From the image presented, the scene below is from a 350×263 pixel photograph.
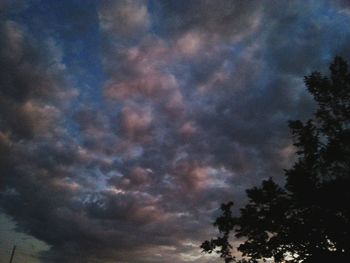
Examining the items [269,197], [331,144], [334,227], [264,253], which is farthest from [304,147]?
[264,253]

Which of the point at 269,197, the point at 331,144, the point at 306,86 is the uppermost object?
the point at 306,86

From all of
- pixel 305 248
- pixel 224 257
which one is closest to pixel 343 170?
pixel 305 248

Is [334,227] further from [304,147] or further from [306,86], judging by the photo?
[306,86]

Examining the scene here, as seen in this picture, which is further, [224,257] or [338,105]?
[224,257]

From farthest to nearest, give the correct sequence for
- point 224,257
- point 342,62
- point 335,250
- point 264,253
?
point 224,257 → point 342,62 → point 264,253 → point 335,250

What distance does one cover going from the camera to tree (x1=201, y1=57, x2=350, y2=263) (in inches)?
933

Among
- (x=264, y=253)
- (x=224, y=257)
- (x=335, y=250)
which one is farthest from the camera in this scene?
(x=224, y=257)

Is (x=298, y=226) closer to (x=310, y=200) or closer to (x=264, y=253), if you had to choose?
(x=310, y=200)

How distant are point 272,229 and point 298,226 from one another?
2013 mm

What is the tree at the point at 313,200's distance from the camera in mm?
23691

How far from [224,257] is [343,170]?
40.2 ft

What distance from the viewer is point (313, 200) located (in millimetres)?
24328

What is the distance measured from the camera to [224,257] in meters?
31.4

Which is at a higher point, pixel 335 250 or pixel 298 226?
pixel 298 226
